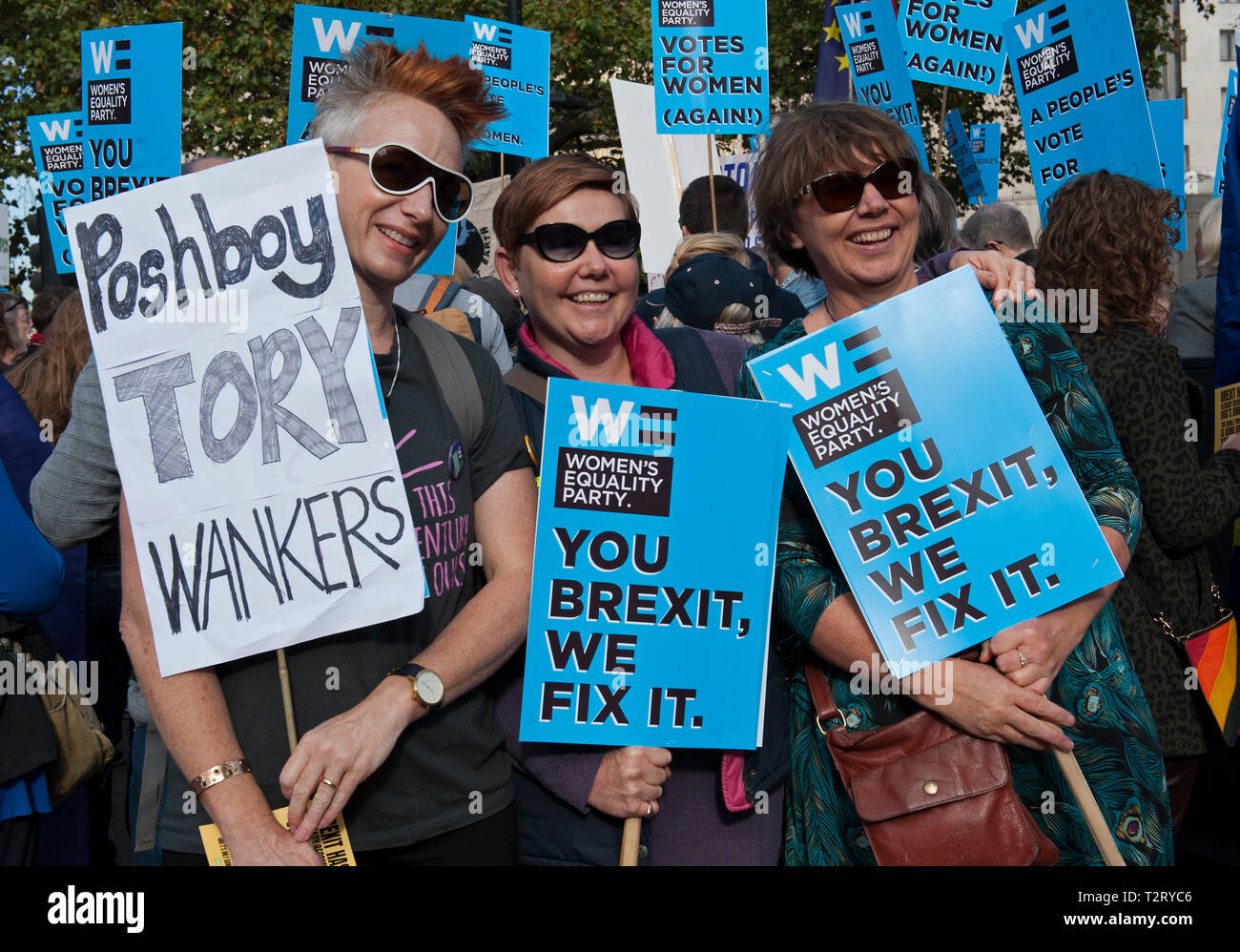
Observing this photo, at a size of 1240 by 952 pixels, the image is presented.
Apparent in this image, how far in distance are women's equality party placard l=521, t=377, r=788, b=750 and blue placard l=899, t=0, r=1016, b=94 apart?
5.76 m

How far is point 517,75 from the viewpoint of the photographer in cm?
794

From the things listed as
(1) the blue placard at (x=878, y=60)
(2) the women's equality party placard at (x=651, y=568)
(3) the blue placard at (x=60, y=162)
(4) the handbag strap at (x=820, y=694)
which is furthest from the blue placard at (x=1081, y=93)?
(3) the blue placard at (x=60, y=162)

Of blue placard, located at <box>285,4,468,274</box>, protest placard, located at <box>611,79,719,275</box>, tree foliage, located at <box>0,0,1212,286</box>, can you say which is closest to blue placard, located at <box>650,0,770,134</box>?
blue placard, located at <box>285,4,468,274</box>

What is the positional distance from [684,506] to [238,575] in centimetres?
79

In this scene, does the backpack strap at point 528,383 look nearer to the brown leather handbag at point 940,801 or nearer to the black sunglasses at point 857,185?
the black sunglasses at point 857,185

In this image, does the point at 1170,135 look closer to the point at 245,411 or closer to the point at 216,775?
the point at 245,411

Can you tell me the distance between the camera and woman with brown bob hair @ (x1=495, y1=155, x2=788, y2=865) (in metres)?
2.38

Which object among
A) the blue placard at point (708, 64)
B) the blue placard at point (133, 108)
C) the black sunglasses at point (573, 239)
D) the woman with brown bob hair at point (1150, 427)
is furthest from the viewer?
the blue placard at point (708, 64)

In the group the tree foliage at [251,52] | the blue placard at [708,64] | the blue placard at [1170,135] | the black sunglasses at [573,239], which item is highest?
the tree foliage at [251,52]

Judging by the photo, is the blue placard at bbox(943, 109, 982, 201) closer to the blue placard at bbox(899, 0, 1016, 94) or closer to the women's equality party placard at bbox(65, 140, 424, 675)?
the blue placard at bbox(899, 0, 1016, 94)

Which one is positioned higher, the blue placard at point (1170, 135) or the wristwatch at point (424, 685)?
the blue placard at point (1170, 135)

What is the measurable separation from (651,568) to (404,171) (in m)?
0.84

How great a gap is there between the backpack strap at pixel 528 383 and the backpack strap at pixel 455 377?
310 mm

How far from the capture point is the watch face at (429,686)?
210cm
